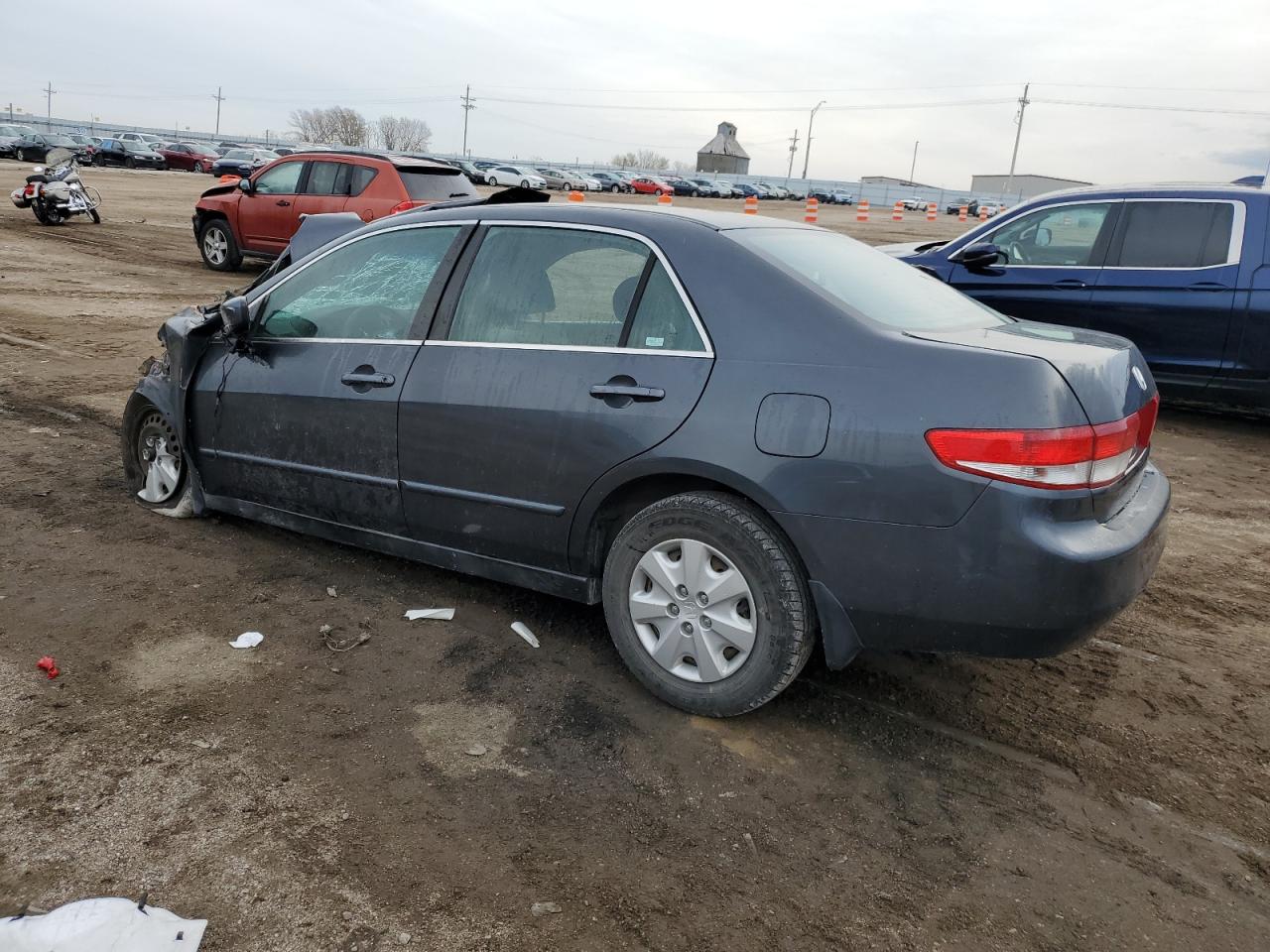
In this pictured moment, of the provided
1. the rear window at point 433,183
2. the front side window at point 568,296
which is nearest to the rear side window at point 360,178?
the rear window at point 433,183

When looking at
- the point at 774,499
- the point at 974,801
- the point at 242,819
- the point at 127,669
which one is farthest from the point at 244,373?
the point at 974,801

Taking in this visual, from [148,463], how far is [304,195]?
9349 millimetres

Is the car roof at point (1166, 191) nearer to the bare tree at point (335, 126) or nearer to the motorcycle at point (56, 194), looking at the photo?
the motorcycle at point (56, 194)

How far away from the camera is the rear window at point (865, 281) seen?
3211mm

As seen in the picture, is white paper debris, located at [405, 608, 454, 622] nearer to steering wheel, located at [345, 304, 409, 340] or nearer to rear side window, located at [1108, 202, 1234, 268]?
steering wheel, located at [345, 304, 409, 340]

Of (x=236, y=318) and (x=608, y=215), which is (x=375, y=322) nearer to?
(x=236, y=318)

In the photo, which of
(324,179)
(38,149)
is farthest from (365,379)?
(38,149)

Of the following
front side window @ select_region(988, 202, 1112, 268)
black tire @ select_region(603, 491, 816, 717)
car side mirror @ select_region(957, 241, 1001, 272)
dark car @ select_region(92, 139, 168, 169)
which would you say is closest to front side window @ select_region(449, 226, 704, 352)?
black tire @ select_region(603, 491, 816, 717)

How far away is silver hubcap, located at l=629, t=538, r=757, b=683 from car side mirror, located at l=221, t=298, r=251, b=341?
7.16 ft

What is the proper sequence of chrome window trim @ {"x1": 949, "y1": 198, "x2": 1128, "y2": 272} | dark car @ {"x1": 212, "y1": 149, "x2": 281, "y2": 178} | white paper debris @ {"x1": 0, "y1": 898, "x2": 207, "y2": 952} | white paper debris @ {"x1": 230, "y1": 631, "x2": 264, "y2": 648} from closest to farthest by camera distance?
white paper debris @ {"x1": 0, "y1": 898, "x2": 207, "y2": 952} < white paper debris @ {"x1": 230, "y1": 631, "x2": 264, "y2": 648} < chrome window trim @ {"x1": 949, "y1": 198, "x2": 1128, "y2": 272} < dark car @ {"x1": 212, "y1": 149, "x2": 281, "y2": 178}

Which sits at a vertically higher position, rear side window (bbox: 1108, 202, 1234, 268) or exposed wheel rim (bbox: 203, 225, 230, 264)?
rear side window (bbox: 1108, 202, 1234, 268)

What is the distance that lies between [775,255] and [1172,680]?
213 cm

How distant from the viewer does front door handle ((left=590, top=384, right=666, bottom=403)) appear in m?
3.15

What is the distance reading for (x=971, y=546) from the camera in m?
2.71
